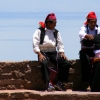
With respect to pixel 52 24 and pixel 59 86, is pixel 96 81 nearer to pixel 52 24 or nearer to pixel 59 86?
pixel 59 86

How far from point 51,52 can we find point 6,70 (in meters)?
1.23

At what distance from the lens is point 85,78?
32.4ft

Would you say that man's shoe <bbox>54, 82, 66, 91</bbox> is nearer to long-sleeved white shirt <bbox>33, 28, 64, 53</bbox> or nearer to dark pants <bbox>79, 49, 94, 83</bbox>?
dark pants <bbox>79, 49, 94, 83</bbox>

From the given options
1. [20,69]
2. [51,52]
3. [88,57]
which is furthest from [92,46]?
[20,69]

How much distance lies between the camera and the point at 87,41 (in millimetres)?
9484

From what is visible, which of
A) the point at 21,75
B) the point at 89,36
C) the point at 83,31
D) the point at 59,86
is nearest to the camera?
the point at 89,36

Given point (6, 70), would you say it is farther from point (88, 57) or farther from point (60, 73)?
point (88, 57)

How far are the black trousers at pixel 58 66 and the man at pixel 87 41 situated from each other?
0.35m

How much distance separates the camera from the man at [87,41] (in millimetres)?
9539

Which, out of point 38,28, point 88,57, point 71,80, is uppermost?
→ point 38,28

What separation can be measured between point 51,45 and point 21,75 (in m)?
1.14

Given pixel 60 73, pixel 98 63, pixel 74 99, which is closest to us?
pixel 74 99

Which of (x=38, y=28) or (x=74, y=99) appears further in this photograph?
(x=38, y=28)

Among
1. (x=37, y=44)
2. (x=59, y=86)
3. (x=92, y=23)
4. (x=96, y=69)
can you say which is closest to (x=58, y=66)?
(x=59, y=86)
